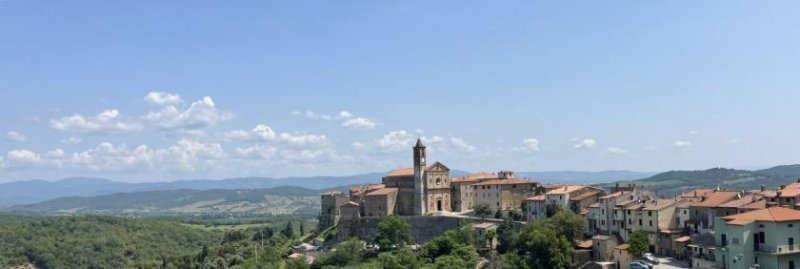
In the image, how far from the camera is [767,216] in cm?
4866

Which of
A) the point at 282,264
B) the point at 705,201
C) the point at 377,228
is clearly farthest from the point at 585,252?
the point at 282,264

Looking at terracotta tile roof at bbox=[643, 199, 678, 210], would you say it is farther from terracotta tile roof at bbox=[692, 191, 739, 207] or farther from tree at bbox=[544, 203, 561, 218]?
tree at bbox=[544, 203, 561, 218]

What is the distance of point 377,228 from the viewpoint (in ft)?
270

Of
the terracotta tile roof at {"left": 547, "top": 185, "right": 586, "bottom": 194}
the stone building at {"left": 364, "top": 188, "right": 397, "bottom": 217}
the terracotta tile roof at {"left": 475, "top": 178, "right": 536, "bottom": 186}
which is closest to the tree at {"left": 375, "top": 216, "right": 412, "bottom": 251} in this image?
the stone building at {"left": 364, "top": 188, "right": 397, "bottom": 217}

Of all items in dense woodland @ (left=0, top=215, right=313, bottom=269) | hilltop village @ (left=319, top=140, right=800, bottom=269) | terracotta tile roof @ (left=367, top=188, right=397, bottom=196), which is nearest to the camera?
hilltop village @ (left=319, top=140, right=800, bottom=269)

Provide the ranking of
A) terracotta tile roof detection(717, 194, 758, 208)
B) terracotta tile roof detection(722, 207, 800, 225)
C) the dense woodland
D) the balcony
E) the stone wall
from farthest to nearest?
the dense woodland
the stone wall
terracotta tile roof detection(717, 194, 758, 208)
terracotta tile roof detection(722, 207, 800, 225)
the balcony

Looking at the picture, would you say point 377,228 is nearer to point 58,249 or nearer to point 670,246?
point 670,246

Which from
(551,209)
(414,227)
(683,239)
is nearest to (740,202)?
(683,239)

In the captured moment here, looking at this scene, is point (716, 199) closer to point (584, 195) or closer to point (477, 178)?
point (584, 195)

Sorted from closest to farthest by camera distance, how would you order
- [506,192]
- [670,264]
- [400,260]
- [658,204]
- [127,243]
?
[670,264], [658,204], [400,260], [506,192], [127,243]

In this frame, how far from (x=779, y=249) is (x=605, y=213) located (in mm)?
18522

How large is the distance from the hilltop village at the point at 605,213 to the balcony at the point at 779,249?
0.06 m

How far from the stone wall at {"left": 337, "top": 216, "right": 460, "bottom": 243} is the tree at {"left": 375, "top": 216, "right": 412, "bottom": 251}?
4.71 meters

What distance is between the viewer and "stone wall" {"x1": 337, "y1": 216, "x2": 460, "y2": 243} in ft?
267
